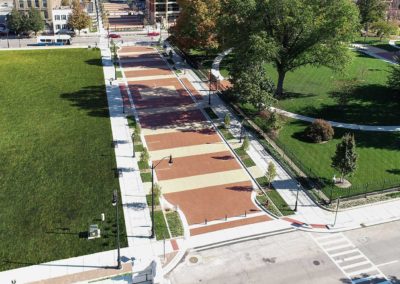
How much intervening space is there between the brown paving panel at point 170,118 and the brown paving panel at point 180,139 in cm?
344

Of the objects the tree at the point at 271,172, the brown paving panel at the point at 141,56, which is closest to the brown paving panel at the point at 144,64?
the brown paving panel at the point at 141,56

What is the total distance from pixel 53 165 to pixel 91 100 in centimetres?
2038

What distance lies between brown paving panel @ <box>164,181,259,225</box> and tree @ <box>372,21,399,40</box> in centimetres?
7627

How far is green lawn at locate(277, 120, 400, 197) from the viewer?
47219mm

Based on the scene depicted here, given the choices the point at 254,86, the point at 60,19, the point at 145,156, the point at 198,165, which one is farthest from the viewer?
the point at 60,19

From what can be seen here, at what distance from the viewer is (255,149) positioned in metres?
54.4

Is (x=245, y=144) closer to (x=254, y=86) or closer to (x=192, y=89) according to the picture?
(x=254, y=86)

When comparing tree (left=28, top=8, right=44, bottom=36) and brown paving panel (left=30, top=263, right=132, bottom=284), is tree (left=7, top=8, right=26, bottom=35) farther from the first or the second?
brown paving panel (left=30, top=263, right=132, bottom=284)

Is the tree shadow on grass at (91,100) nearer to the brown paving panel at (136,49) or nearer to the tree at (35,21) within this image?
the brown paving panel at (136,49)

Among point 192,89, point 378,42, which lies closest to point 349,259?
point 192,89

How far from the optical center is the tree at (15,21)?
333 ft

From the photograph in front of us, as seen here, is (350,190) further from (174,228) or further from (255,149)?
(174,228)

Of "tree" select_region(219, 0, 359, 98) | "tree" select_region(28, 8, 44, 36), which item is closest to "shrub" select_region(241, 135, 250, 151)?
"tree" select_region(219, 0, 359, 98)

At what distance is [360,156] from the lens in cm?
5188
